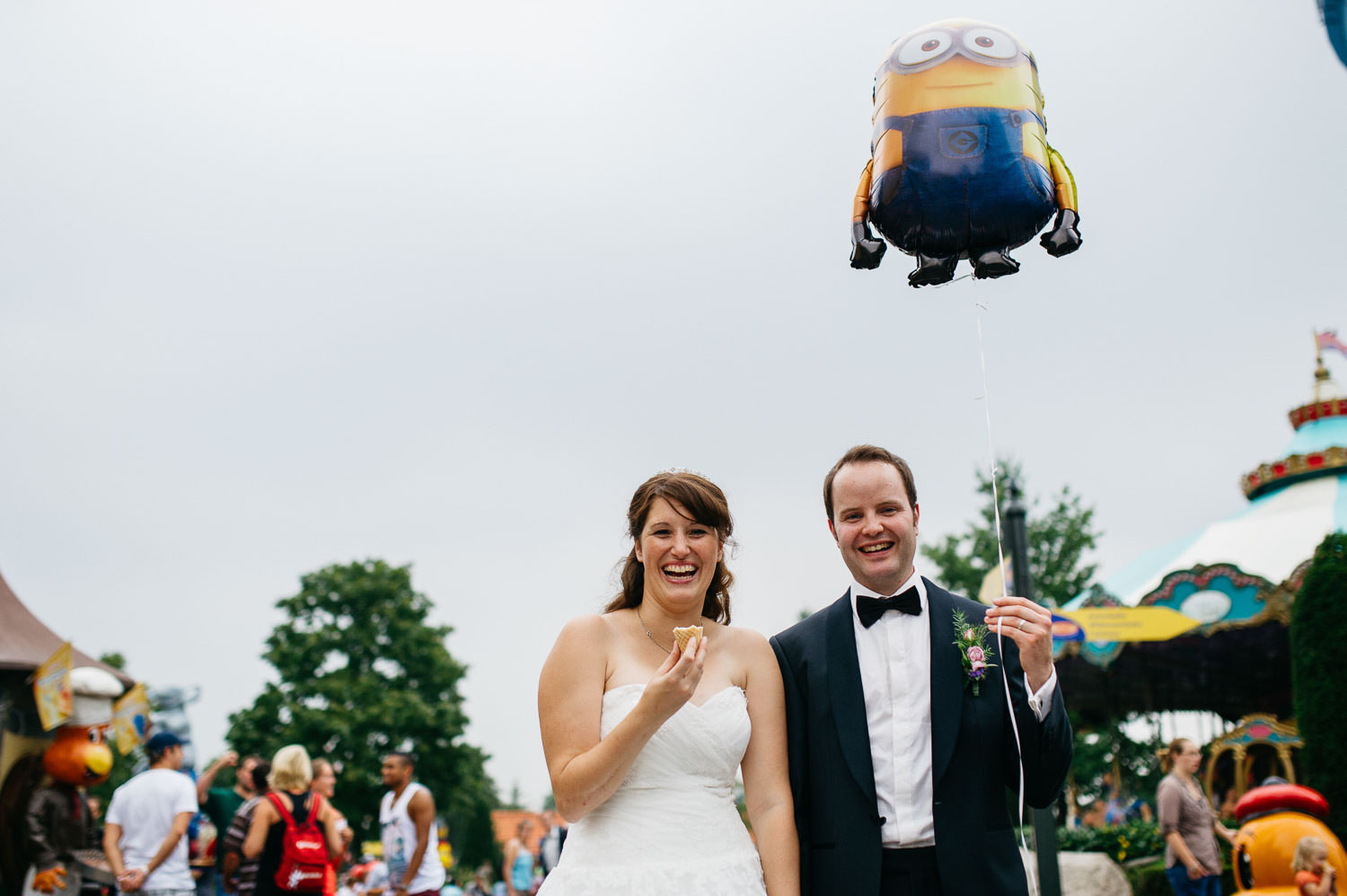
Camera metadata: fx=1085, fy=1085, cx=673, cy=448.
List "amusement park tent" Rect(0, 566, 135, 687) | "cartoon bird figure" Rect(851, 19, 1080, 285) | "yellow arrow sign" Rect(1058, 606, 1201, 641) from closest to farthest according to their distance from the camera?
"cartoon bird figure" Rect(851, 19, 1080, 285)
"amusement park tent" Rect(0, 566, 135, 687)
"yellow arrow sign" Rect(1058, 606, 1201, 641)

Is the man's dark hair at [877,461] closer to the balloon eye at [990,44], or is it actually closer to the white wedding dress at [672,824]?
the white wedding dress at [672,824]

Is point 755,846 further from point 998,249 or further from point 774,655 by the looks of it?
point 998,249

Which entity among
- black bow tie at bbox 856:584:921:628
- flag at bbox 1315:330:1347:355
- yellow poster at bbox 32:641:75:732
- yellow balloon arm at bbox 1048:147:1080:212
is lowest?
black bow tie at bbox 856:584:921:628

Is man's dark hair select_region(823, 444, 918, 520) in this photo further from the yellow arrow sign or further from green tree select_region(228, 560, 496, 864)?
green tree select_region(228, 560, 496, 864)

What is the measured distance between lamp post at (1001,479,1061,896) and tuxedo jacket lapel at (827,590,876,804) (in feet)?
11.0

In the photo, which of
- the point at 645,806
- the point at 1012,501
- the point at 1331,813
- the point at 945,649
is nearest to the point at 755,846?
the point at 645,806

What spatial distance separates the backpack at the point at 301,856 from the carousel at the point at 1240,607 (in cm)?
1241

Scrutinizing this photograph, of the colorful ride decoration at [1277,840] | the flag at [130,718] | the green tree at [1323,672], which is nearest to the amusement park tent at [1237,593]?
the green tree at [1323,672]

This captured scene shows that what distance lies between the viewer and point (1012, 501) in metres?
10.0

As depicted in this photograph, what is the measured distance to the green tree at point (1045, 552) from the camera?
116 ft

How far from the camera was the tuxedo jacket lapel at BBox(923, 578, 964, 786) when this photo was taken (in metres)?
3.29

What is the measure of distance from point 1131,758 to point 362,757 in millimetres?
23674

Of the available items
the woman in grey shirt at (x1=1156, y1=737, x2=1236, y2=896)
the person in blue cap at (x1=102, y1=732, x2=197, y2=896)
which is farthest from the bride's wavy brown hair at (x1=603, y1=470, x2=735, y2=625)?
the woman in grey shirt at (x1=1156, y1=737, x2=1236, y2=896)

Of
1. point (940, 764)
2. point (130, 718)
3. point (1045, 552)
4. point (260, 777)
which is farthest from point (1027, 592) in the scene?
point (1045, 552)
